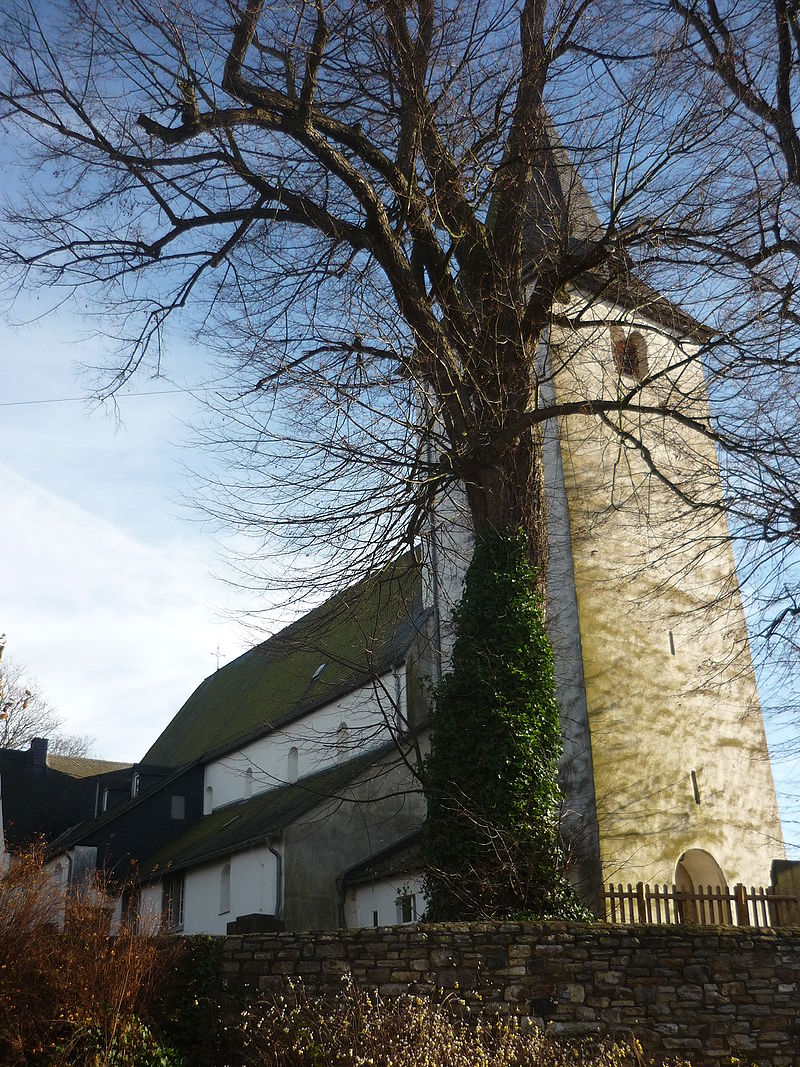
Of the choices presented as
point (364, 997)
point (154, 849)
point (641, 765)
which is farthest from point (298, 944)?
point (154, 849)

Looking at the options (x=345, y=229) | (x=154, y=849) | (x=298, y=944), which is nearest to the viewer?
(x=298, y=944)

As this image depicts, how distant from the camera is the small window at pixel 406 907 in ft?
49.0

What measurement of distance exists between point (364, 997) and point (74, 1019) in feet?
8.09

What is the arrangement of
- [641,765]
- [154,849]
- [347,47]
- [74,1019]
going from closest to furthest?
[74,1019], [347,47], [641,765], [154,849]

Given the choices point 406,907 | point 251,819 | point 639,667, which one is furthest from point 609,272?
point 251,819

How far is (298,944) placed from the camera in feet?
30.8

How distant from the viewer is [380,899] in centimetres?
1711

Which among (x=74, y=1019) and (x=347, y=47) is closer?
(x=74, y=1019)

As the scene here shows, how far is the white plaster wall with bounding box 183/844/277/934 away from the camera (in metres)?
18.6

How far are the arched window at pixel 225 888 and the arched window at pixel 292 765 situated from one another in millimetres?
2735

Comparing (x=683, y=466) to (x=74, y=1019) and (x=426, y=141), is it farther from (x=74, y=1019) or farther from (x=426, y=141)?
(x=74, y=1019)

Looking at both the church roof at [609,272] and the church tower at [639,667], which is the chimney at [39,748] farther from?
the church roof at [609,272]

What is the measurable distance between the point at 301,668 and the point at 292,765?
3188mm

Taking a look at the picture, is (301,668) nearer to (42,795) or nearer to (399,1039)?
(42,795)
